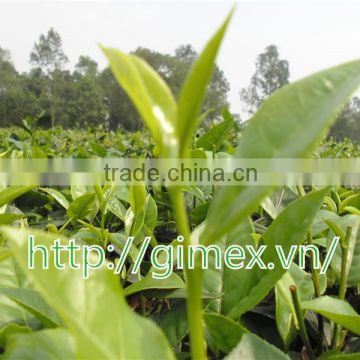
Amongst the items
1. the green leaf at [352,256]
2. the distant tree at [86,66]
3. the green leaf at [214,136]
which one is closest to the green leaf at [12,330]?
the green leaf at [352,256]

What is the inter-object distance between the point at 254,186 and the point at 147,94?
10 centimetres

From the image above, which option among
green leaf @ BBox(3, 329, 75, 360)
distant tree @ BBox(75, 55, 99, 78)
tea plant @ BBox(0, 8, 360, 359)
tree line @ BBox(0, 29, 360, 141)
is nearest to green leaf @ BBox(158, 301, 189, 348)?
tea plant @ BBox(0, 8, 360, 359)

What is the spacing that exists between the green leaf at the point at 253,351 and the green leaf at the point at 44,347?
6.7 inches

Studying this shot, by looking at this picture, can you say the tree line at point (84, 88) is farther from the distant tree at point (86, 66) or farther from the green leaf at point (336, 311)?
the green leaf at point (336, 311)

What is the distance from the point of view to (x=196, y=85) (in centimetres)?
33

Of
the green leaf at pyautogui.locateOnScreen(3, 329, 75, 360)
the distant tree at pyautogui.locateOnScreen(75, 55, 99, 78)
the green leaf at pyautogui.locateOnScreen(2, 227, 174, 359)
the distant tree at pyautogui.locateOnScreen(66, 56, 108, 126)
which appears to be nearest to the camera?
the green leaf at pyautogui.locateOnScreen(2, 227, 174, 359)

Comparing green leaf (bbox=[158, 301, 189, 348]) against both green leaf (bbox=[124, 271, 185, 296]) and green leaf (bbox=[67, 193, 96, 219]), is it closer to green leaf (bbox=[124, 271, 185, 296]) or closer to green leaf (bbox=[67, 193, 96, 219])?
green leaf (bbox=[124, 271, 185, 296])

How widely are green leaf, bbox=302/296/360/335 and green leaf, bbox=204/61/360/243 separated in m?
0.30

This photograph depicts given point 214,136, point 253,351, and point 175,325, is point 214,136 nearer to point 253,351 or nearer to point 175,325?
point 175,325

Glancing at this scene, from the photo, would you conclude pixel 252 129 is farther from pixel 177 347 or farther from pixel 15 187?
pixel 15 187

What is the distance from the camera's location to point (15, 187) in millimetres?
824

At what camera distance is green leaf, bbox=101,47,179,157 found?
341 mm

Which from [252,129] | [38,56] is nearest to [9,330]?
[252,129]

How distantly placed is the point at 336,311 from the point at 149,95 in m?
0.39
